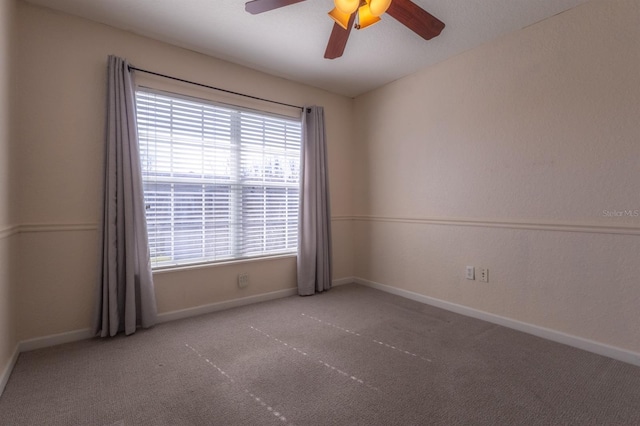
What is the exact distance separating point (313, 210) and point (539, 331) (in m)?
2.23

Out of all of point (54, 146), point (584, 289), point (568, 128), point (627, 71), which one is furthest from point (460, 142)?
point (54, 146)

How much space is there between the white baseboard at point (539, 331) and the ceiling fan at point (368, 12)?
2.24 m

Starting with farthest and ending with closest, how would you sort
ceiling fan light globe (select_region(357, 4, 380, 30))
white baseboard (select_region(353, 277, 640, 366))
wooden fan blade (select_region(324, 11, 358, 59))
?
1. white baseboard (select_region(353, 277, 640, 366))
2. wooden fan blade (select_region(324, 11, 358, 59))
3. ceiling fan light globe (select_region(357, 4, 380, 30))

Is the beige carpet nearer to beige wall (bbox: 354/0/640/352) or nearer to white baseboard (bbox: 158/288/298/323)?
white baseboard (bbox: 158/288/298/323)

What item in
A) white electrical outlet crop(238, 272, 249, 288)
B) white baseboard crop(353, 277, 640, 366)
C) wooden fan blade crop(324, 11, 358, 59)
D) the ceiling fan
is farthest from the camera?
white electrical outlet crop(238, 272, 249, 288)

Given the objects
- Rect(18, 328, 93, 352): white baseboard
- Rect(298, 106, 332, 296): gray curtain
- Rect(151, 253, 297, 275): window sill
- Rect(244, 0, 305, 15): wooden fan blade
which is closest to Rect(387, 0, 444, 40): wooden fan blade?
Rect(244, 0, 305, 15): wooden fan blade

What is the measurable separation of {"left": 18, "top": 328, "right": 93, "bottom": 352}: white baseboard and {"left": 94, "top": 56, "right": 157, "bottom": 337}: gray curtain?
0.31ft

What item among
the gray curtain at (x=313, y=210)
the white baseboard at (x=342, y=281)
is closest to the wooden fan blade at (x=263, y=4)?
the gray curtain at (x=313, y=210)

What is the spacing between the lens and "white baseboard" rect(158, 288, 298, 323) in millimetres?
2639

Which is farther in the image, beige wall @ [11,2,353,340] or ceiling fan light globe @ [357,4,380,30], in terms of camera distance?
beige wall @ [11,2,353,340]

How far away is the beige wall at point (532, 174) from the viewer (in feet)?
6.49

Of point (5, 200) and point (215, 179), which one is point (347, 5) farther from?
point (5, 200)

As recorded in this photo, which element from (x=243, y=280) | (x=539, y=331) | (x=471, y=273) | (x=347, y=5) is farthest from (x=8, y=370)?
(x=539, y=331)

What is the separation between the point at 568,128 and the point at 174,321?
3.40 meters
